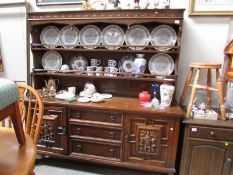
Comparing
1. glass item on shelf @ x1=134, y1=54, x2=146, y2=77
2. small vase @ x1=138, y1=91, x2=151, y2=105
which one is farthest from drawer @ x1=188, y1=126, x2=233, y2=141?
glass item on shelf @ x1=134, y1=54, x2=146, y2=77

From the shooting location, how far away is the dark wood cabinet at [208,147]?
5.22 ft

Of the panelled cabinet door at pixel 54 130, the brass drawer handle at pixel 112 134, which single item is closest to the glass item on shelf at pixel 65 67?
the panelled cabinet door at pixel 54 130

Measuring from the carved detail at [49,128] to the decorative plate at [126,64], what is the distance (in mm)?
858

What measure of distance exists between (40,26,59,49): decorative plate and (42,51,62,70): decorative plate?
0.13 meters

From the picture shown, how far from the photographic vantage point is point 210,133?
1604mm

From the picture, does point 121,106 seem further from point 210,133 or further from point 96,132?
point 210,133

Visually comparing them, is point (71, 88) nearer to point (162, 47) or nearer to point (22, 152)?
point (162, 47)

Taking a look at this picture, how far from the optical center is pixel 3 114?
0.83m

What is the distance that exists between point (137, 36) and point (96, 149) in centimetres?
123

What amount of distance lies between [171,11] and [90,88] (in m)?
1.11

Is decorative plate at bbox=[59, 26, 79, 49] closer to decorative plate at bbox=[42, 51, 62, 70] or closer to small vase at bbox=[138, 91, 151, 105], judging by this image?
decorative plate at bbox=[42, 51, 62, 70]

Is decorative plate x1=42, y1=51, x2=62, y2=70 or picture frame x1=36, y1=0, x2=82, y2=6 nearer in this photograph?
picture frame x1=36, y1=0, x2=82, y2=6

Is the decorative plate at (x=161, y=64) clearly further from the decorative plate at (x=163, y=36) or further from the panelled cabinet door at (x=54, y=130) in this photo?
the panelled cabinet door at (x=54, y=130)

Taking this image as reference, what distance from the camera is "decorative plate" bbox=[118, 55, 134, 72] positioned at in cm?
204
